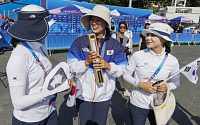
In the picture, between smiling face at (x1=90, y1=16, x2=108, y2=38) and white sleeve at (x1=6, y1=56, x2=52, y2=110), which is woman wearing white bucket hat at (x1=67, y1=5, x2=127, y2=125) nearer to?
smiling face at (x1=90, y1=16, x2=108, y2=38)

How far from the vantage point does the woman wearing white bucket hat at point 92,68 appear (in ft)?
6.53

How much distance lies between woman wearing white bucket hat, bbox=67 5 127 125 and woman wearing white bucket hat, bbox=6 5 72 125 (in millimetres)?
443

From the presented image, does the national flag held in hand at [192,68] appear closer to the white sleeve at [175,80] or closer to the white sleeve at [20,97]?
the white sleeve at [175,80]

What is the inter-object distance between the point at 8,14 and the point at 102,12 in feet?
58.4

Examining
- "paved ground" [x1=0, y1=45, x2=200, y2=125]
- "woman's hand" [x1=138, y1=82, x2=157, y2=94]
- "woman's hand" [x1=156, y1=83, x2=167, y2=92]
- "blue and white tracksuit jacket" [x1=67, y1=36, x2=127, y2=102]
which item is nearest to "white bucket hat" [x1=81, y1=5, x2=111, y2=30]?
"blue and white tracksuit jacket" [x1=67, y1=36, x2=127, y2=102]

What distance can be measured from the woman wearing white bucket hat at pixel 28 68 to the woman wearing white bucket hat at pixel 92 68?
0.44m

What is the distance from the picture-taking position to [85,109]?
6.82 feet

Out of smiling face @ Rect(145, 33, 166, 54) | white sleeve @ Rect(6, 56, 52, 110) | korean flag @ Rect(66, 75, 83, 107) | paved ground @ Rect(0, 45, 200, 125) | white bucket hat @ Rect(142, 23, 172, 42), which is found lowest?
paved ground @ Rect(0, 45, 200, 125)

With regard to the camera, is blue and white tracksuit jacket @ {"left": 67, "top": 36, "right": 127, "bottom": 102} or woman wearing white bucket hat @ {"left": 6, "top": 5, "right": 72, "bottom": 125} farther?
blue and white tracksuit jacket @ {"left": 67, "top": 36, "right": 127, "bottom": 102}

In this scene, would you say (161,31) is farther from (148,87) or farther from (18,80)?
(18,80)

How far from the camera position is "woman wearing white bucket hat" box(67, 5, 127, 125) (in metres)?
1.99

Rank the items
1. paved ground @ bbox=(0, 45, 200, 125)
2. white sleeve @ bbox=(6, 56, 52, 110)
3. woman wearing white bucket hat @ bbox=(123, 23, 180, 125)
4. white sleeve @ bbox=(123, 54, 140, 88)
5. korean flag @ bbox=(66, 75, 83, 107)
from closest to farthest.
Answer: white sleeve @ bbox=(6, 56, 52, 110) → korean flag @ bbox=(66, 75, 83, 107) → woman wearing white bucket hat @ bbox=(123, 23, 180, 125) → white sleeve @ bbox=(123, 54, 140, 88) → paved ground @ bbox=(0, 45, 200, 125)

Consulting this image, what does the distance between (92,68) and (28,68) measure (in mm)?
787

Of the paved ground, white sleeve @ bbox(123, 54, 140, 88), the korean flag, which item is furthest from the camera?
the paved ground
